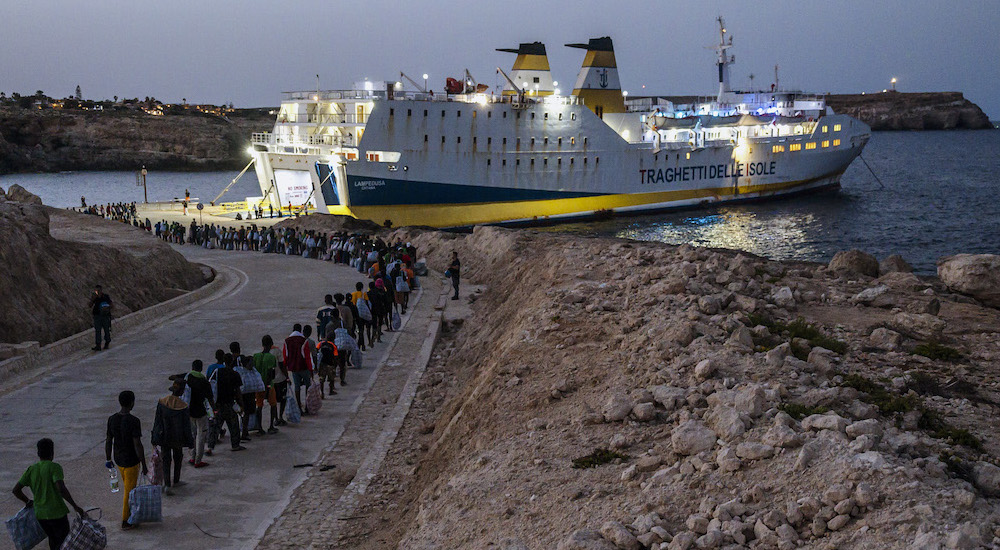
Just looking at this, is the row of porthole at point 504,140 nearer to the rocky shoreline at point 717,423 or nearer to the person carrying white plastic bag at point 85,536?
the rocky shoreline at point 717,423

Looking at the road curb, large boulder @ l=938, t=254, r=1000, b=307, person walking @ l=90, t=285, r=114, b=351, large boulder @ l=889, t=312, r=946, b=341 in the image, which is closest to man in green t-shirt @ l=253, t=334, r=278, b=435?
the road curb

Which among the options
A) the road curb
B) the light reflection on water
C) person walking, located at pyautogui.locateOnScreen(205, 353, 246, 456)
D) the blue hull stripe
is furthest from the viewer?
the light reflection on water

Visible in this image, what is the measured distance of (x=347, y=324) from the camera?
15.3 m

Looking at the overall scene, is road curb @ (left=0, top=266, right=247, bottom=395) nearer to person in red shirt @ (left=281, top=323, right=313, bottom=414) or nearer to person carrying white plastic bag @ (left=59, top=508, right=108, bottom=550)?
person in red shirt @ (left=281, top=323, right=313, bottom=414)

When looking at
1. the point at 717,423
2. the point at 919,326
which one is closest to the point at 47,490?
the point at 717,423

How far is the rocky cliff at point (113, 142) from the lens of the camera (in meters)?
124

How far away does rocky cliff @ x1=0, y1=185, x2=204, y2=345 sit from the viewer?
53.1 feet

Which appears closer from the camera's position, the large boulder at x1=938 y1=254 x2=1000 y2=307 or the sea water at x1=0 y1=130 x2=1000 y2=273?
the large boulder at x1=938 y1=254 x2=1000 y2=307

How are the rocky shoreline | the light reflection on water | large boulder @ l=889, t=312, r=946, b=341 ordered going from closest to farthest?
1. the rocky shoreline
2. large boulder @ l=889, t=312, r=946, b=341
3. the light reflection on water

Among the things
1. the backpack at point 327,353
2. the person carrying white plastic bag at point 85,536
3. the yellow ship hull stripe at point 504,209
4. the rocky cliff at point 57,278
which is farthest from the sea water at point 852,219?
the person carrying white plastic bag at point 85,536

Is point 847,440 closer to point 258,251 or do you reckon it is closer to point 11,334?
point 11,334

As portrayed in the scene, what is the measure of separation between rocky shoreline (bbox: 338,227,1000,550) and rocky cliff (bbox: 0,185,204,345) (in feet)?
26.1

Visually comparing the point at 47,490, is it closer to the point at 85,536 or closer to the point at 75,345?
the point at 85,536

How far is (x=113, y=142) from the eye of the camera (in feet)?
440
